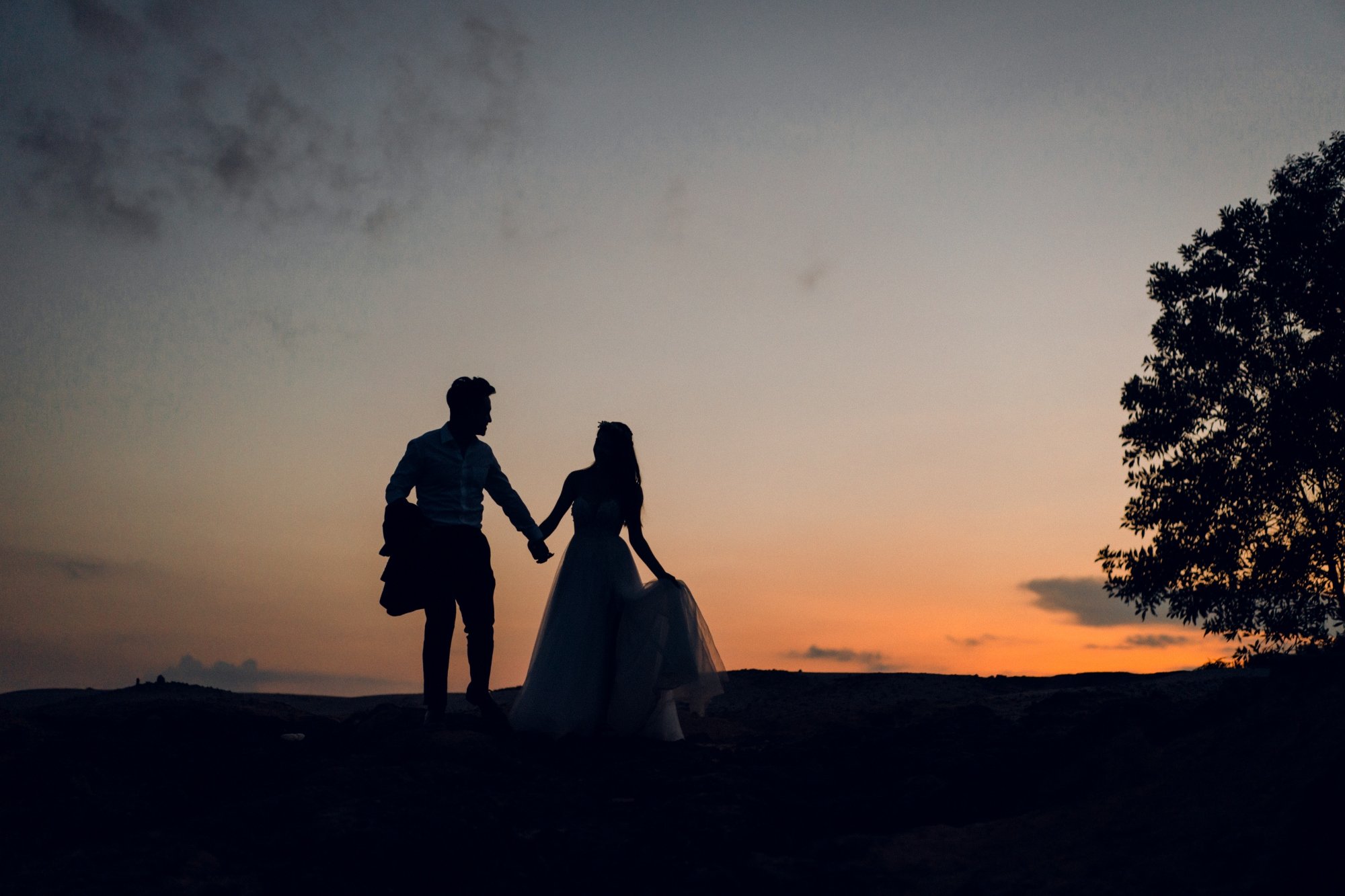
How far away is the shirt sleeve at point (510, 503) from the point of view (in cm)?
935

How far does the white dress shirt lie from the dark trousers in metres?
0.14

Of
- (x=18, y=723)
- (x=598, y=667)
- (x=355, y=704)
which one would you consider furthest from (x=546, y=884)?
(x=355, y=704)

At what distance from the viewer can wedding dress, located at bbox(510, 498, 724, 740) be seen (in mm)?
8922

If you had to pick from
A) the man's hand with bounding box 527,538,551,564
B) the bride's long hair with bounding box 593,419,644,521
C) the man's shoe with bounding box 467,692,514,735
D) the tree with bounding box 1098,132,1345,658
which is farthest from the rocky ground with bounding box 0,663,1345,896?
the tree with bounding box 1098,132,1345,658

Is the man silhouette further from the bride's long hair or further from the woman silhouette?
the bride's long hair

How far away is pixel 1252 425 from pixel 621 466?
12.9 metres

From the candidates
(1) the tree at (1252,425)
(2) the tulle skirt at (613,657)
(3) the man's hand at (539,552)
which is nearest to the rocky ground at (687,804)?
(2) the tulle skirt at (613,657)

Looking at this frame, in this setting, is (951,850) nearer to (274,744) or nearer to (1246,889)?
(1246,889)

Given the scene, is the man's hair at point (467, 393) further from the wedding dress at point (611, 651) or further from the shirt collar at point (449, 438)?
the wedding dress at point (611, 651)

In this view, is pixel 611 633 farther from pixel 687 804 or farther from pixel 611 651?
pixel 687 804

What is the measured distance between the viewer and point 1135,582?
55.1 ft

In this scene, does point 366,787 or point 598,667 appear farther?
point 598,667

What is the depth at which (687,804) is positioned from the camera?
675cm

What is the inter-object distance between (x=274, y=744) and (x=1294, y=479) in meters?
16.4
